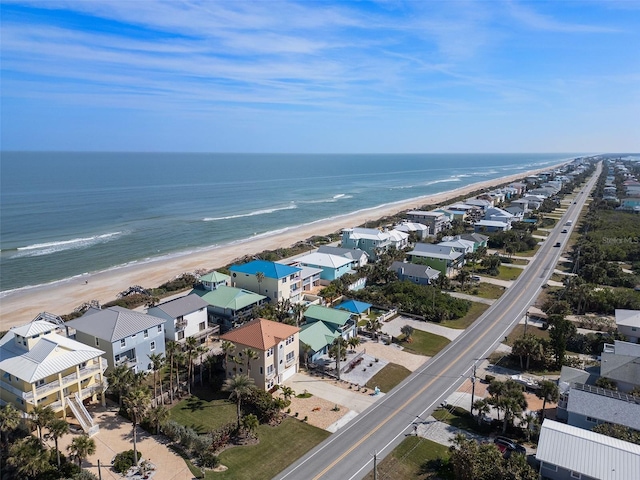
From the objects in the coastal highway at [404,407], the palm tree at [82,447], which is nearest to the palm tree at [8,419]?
the palm tree at [82,447]

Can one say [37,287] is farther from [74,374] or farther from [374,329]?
[374,329]

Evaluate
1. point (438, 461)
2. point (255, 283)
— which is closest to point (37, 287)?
point (255, 283)

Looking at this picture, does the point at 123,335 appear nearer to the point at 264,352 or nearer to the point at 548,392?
the point at 264,352

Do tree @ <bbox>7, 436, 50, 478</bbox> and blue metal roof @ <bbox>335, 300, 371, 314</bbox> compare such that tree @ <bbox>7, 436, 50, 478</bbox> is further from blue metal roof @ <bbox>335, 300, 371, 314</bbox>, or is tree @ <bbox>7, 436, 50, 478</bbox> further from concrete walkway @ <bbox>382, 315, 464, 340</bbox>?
concrete walkway @ <bbox>382, 315, 464, 340</bbox>

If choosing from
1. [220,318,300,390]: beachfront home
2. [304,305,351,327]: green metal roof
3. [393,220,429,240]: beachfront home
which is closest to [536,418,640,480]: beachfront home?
[220,318,300,390]: beachfront home

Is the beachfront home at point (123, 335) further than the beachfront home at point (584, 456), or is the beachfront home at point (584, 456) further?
the beachfront home at point (123, 335)

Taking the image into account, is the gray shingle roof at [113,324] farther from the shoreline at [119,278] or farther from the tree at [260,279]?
the shoreline at [119,278]
